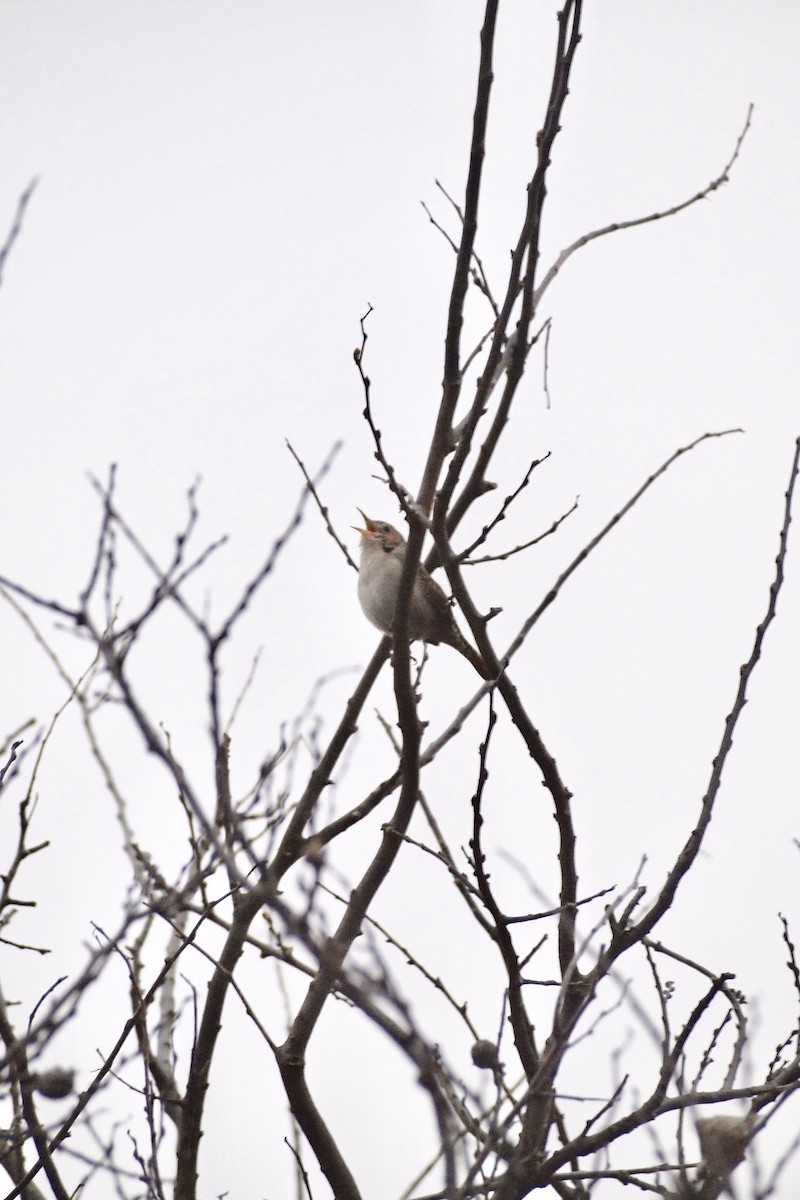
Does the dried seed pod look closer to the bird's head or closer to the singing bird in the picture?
the singing bird

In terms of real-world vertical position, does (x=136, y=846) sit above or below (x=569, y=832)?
below

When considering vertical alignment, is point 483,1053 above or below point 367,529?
below

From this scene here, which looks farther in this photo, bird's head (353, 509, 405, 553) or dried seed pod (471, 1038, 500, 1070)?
bird's head (353, 509, 405, 553)

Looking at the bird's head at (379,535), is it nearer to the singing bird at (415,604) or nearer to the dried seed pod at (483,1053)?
the singing bird at (415,604)

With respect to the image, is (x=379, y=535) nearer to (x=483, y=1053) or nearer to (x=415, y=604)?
(x=415, y=604)

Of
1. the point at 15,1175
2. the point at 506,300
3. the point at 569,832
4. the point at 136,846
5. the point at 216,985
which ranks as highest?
the point at 506,300

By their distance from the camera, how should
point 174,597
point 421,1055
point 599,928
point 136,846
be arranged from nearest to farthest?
1. point 421,1055
2. point 599,928
3. point 174,597
4. point 136,846

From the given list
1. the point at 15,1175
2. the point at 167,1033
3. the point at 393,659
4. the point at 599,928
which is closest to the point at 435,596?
the point at 393,659

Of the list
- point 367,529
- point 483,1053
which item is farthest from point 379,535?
point 483,1053

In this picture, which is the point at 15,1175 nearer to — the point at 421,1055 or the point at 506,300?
the point at 421,1055

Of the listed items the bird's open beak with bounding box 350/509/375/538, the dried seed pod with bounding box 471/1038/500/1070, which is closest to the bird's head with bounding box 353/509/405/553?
the bird's open beak with bounding box 350/509/375/538

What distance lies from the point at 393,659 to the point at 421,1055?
1.31 m

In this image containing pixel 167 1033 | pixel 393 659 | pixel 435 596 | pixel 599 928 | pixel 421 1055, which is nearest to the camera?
pixel 421 1055

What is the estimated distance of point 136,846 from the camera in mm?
4234
